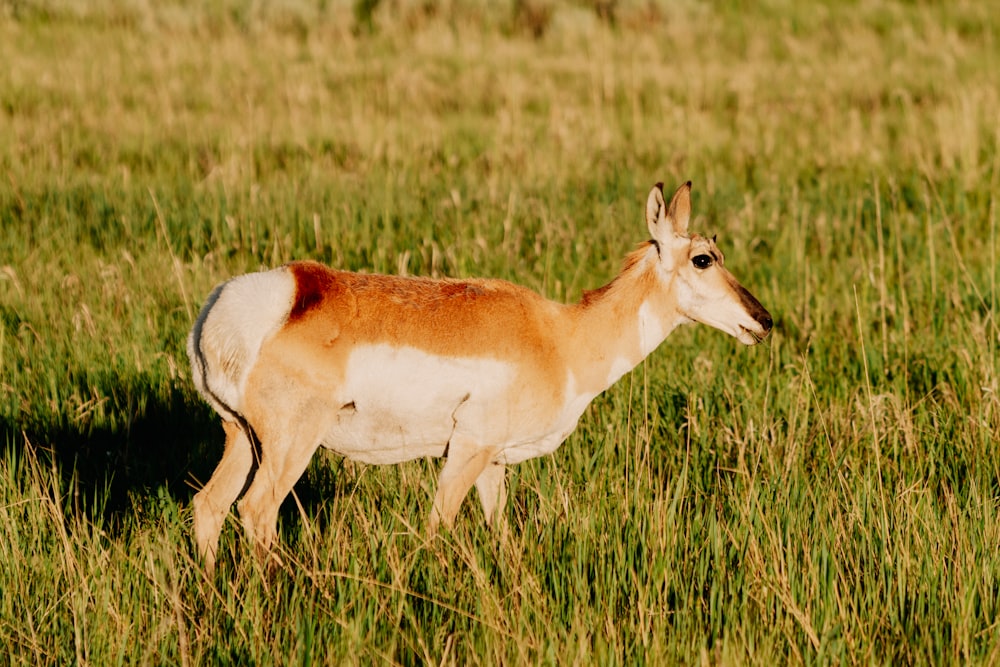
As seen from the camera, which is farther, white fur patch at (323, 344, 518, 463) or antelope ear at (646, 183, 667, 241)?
antelope ear at (646, 183, 667, 241)

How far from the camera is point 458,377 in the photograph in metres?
3.90

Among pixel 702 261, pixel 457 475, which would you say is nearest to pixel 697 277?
pixel 702 261

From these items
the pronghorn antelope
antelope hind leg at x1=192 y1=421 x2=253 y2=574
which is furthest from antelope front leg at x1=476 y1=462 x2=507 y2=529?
antelope hind leg at x1=192 y1=421 x2=253 y2=574

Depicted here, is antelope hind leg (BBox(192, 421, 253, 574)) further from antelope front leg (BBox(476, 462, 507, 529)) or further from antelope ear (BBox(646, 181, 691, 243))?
antelope ear (BBox(646, 181, 691, 243))

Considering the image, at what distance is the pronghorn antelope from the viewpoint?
374 cm

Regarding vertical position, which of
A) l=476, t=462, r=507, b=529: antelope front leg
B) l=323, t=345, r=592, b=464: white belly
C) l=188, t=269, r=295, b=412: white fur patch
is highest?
l=188, t=269, r=295, b=412: white fur patch

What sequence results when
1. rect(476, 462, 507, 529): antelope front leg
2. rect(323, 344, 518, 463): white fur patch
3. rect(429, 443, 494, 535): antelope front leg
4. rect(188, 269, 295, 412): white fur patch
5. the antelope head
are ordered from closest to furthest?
rect(188, 269, 295, 412): white fur patch < rect(323, 344, 518, 463): white fur patch < rect(429, 443, 494, 535): antelope front leg < rect(476, 462, 507, 529): antelope front leg < the antelope head

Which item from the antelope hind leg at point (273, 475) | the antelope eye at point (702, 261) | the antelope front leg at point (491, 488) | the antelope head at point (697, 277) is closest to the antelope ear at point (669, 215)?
the antelope head at point (697, 277)

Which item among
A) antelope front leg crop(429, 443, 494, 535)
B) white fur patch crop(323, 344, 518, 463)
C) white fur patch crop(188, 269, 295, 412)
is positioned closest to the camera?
white fur patch crop(188, 269, 295, 412)

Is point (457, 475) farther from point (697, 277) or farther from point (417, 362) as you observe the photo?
point (697, 277)

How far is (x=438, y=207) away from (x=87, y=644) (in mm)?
4659

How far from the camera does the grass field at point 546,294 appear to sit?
3.36 m

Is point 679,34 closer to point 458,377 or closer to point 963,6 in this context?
point 963,6

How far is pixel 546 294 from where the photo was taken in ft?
21.0
